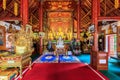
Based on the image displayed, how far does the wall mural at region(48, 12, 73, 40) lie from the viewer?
66.6 feet

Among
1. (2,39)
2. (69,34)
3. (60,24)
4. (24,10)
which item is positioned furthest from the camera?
(60,24)

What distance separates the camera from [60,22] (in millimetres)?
20703

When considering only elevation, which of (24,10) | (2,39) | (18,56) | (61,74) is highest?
(24,10)

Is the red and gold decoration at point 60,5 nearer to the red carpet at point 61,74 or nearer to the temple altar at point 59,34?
the temple altar at point 59,34

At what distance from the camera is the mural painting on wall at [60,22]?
20312mm

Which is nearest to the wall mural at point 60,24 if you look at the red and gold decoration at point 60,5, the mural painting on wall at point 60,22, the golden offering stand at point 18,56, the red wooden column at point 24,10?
the mural painting on wall at point 60,22

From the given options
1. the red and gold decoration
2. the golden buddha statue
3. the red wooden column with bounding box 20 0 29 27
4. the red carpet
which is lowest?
the red carpet

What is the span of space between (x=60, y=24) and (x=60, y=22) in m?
0.23

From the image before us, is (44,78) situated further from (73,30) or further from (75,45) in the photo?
(73,30)

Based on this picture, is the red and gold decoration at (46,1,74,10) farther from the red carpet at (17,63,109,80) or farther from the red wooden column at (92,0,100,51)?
the red carpet at (17,63,109,80)

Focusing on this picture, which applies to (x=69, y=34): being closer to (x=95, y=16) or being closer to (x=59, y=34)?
(x=59, y=34)

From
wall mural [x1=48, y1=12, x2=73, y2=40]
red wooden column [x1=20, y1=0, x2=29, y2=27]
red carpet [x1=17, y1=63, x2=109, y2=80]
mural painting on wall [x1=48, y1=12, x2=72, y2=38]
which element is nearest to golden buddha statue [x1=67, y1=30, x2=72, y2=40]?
wall mural [x1=48, y1=12, x2=73, y2=40]

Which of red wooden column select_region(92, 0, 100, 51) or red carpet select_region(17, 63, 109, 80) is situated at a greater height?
red wooden column select_region(92, 0, 100, 51)

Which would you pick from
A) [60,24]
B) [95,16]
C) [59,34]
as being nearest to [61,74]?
[95,16]
